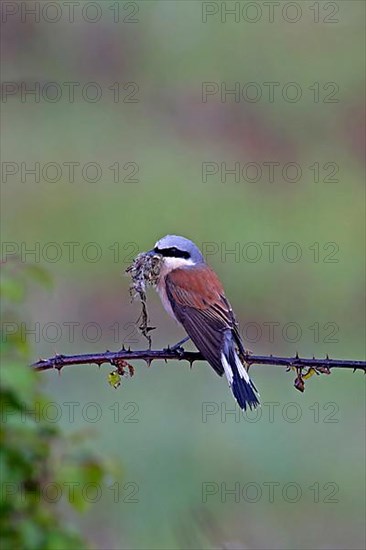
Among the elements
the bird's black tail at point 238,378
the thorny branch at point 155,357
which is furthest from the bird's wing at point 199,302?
the thorny branch at point 155,357

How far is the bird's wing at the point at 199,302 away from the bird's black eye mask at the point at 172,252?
0.21 ft

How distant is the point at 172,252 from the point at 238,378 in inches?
28.4

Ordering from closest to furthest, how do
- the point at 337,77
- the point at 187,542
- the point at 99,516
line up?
the point at 187,542, the point at 99,516, the point at 337,77

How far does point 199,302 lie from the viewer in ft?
13.5

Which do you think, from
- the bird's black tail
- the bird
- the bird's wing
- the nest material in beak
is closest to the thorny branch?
the nest material in beak

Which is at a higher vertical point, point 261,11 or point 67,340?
point 261,11

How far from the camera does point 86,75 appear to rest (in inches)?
522

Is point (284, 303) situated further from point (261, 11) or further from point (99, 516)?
point (261, 11)

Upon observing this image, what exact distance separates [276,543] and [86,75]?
821 centimetres

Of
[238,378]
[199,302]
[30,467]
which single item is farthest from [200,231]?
[30,467]

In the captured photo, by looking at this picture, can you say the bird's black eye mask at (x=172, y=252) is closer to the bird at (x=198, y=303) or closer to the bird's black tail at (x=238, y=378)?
the bird at (x=198, y=303)

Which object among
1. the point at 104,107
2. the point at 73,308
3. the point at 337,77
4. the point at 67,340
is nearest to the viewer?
the point at 67,340

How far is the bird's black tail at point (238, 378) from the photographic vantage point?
134 inches

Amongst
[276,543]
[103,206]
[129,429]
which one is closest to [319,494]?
[276,543]
